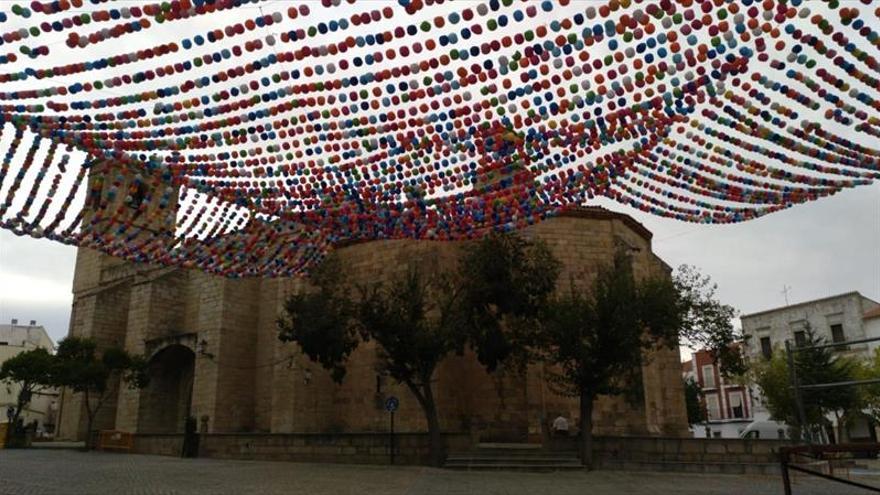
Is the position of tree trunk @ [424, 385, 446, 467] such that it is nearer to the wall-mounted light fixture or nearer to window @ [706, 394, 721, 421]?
the wall-mounted light fixture

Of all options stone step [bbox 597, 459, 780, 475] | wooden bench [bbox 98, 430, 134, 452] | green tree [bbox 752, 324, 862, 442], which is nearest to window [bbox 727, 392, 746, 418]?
green tree [bbox 752, 324, 862, 442]

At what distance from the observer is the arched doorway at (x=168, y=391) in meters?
24.0

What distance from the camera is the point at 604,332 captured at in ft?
46.5

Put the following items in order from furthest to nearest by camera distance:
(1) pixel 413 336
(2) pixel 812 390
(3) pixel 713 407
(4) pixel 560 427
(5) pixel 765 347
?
(3) pixel 713 407 < (5) pixel 765 347 < (2) pixel 812 390 < (4) pixel 560 427 < (1) pixel 413 336

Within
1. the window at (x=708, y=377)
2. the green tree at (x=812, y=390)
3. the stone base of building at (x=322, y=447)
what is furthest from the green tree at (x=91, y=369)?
the window at (x=708, y=377)

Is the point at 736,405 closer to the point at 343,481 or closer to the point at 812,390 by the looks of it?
the point at 812,390

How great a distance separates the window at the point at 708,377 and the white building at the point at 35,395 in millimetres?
42046

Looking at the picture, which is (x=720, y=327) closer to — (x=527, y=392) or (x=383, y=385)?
(x=527, y=392)

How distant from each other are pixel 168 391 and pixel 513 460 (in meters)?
16.2

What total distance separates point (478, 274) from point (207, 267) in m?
7.25

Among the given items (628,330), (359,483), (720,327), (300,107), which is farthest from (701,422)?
(300,107)

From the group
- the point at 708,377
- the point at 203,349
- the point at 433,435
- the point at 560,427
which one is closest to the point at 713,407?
the point at 708,377

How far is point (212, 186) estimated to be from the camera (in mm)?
7688

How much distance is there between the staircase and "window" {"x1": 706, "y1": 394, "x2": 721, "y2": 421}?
29.0 m
